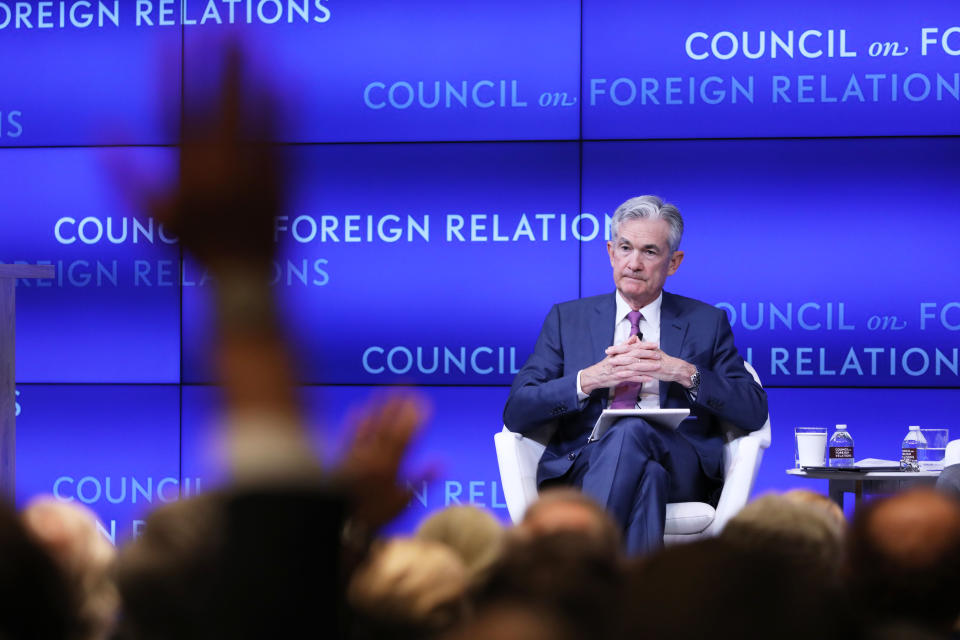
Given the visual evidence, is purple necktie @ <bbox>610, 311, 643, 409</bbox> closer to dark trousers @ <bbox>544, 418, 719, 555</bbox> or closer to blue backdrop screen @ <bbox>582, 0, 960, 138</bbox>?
dark trousers @ <bbox>544, 418, 719, 555</bbox>

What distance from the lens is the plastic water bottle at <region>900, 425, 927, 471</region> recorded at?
12.7ft

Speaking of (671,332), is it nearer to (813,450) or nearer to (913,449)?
(813,450)

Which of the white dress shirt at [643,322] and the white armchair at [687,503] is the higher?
the white dress shirt at [643,322]

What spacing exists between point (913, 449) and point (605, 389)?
1.30 metres

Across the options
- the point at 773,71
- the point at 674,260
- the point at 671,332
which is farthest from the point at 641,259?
the point at 773,71

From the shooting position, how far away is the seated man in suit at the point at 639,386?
2975 millimetres

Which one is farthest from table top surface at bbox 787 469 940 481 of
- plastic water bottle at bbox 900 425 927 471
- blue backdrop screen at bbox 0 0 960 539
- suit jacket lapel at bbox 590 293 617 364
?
blue backdrop screen at bbox 0 0 960 539

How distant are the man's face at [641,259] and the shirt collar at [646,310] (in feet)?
0.05

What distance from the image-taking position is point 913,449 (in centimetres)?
389

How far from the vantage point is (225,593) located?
230mm

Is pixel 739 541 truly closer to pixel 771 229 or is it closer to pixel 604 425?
pixel 604 425

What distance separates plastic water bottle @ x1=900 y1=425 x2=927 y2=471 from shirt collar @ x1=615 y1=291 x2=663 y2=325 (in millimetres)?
1068

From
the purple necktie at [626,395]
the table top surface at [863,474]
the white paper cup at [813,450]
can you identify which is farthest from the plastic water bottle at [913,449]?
the purple necktie at [626,395]

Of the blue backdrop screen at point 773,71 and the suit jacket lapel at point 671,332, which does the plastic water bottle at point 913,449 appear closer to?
the suit jacket lapel at point 671,332
